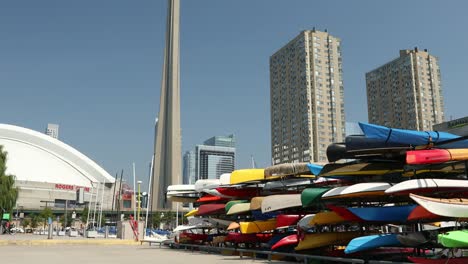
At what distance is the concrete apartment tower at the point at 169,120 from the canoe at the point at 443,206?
8866cm

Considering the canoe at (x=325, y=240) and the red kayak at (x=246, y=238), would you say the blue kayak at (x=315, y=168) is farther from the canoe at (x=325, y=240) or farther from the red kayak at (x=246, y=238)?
the red kayak at (x=246, y=238)

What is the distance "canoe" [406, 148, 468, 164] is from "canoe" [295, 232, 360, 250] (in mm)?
4468

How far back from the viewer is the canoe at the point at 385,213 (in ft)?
43.8

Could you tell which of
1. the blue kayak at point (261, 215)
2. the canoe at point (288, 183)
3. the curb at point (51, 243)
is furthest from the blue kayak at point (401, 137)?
the curb at point (51, 243)

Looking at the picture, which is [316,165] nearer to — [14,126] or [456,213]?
[456,213]

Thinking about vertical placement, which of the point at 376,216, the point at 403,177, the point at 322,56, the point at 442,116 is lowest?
the point at 376,216

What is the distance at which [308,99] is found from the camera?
93.8 metres

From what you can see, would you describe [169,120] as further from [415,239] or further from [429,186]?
[429,186]

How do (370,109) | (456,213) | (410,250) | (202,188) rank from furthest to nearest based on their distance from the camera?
(370,109), (202,188), (410,250), (456,213)

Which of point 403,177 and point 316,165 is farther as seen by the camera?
point 316,165

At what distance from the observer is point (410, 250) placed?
48.6ft

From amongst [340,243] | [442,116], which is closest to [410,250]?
[340,243]

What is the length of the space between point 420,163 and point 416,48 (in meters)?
91.5

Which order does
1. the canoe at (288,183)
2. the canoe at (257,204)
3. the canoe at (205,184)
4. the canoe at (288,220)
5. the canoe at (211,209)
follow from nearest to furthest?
1. the canoe at (288,220)
2. the canoe at (288,183)
3. the canoe at (257,204)
4. the canoe at (211,209)
5. the canoe at (205,184)
